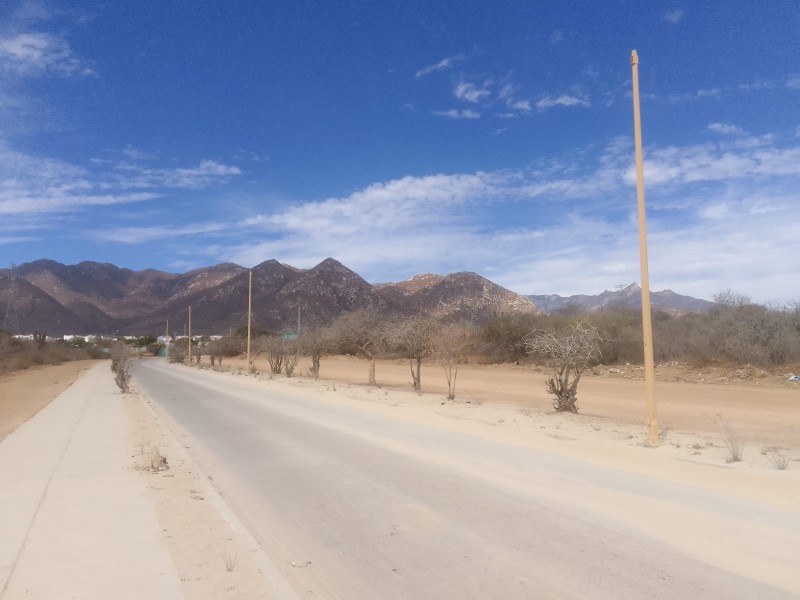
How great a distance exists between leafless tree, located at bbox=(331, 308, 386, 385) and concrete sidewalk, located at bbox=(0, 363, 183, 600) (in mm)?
20813

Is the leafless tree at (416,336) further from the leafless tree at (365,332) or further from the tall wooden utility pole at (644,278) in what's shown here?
the tall wooden utility pole at (644,278)

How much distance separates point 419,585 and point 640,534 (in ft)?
8.63

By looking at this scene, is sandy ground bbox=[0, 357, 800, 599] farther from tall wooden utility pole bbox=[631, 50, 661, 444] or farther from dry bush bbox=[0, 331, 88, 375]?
dry bush bbox=[0, 331, 88, 375]

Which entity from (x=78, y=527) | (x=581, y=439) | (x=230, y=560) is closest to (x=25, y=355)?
(x=581, y=439)

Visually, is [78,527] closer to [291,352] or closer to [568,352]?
[568,352]

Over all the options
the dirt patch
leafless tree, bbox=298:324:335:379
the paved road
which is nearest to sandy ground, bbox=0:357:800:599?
the dirt patch

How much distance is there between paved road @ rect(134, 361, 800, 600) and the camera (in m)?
5.27

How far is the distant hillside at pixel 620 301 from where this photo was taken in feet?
188

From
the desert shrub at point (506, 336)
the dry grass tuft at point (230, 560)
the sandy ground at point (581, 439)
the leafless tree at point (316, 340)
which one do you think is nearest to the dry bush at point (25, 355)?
the leafless tree at point (316, 340)

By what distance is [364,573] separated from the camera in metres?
5.62

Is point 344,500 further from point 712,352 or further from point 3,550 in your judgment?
point 712,352

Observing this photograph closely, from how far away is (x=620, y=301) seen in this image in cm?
5962

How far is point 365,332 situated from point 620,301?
3414 cm

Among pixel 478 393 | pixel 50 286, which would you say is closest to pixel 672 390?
pixel 478 393
